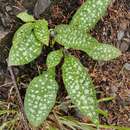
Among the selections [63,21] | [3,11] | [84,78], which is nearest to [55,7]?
[63,21]

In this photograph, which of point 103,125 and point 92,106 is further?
point 103,125

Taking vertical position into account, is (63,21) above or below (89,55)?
above

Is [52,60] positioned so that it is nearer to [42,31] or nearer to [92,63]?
[42,31]

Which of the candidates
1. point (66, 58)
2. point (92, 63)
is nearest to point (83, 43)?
point (66, 58)

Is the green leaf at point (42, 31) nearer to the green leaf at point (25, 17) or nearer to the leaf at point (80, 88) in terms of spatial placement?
the green leaf at point (25, 17)

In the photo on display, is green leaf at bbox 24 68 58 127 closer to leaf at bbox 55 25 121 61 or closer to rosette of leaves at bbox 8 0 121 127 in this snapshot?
rosette of leaves at bbox 8 0 121 127

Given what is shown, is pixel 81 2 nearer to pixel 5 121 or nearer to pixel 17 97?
pixel 17 97
